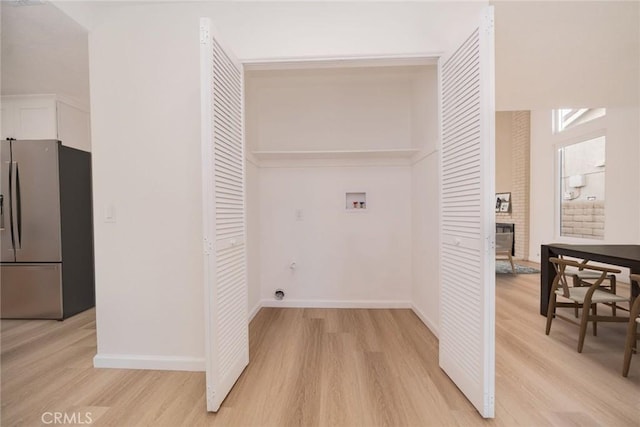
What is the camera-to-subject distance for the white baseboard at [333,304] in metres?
3.38

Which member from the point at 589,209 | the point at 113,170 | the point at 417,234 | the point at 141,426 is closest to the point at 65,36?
the point at 113,170

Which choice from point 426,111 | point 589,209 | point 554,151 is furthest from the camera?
point 554,151

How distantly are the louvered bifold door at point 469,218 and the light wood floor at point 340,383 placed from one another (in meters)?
0.24

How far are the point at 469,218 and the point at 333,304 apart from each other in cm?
221

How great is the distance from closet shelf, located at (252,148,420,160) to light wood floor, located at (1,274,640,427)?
186cm

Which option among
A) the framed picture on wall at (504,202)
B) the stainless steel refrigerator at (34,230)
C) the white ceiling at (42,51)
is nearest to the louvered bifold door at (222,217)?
the white ceiling at (42,51)

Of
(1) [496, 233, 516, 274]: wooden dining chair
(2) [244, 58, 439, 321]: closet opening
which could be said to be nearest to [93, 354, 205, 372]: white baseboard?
(2) [244, 58, 439, 321]: closet opening

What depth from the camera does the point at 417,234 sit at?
3.16 m

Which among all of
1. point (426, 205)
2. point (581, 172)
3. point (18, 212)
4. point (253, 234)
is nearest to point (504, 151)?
point (581, 172)

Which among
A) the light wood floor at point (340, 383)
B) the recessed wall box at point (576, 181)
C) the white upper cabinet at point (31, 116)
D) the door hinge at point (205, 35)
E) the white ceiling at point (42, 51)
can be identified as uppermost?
the white ceiling at point (42, 51)

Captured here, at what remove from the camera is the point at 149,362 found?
6.86ft

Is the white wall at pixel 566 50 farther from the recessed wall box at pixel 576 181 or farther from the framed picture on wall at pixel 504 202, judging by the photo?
the framed picture on wall at pixel 504 202

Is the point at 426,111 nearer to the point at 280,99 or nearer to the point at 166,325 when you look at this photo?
the point at 280,99

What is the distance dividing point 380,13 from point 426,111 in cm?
114
